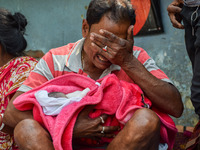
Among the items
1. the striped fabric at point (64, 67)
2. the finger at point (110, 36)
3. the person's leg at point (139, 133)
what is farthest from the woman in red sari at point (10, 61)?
the person's leg at point (139, 133)

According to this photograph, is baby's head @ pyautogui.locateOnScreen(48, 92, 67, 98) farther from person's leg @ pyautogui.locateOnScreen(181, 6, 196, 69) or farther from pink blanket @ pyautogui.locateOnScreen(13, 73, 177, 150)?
person's leg @ pyautogui.locateOnScreen(181, 6, 196, 69)

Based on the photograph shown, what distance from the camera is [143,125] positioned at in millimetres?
1696

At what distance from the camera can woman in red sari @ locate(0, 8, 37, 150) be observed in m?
2.64

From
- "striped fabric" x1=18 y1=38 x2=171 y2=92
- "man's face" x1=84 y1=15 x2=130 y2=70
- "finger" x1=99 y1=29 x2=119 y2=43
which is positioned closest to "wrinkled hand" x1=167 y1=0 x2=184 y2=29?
"striped fabric" x1=18 y1=38 x2=171 y2=92

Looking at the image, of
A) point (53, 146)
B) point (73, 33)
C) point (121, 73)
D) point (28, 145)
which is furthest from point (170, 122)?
point (73, 33)

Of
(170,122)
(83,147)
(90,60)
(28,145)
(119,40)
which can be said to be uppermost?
(119,40)

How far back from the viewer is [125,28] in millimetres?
2082

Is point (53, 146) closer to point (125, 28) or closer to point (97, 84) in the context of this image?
point (97, 84)

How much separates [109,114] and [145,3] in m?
2.08

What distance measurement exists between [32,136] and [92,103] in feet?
1.53

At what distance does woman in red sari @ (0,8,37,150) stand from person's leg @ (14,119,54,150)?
79 cm

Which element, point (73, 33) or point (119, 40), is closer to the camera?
point (119, 40)

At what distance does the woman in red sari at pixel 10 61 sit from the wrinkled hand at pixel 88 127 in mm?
988

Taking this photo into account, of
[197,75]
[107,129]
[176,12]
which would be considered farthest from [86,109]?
[176,12]
